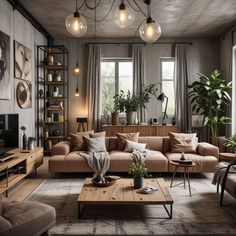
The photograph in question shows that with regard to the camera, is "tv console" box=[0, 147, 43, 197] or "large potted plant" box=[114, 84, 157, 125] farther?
"large potted plant" box=[114, 84, 157, 125]

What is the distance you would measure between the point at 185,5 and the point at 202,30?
204cm

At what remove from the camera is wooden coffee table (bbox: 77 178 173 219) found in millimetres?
3219

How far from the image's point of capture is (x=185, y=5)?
5645 millimetres

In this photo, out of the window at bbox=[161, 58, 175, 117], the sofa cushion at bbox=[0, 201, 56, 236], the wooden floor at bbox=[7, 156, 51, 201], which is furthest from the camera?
the window at bbox=[161, 58, 175, 117]

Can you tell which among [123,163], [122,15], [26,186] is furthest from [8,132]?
[122,15]

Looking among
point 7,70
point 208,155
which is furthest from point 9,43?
point 208,155

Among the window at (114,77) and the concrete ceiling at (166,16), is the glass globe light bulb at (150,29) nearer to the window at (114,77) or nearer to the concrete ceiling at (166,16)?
the concrete ceiling at (166,16)

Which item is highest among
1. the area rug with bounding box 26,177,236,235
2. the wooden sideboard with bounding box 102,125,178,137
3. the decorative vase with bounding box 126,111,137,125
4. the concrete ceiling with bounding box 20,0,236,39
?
the concrete ceiling with bounding box 20,0,236,39

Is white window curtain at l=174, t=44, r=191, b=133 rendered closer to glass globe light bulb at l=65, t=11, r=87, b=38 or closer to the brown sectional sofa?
the brown sectional sofa

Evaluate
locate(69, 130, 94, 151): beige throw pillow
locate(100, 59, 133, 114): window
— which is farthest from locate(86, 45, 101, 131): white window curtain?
locate(69, 130, 94, 151): beige throw pillow

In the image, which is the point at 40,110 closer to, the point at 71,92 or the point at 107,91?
the point at 71,92

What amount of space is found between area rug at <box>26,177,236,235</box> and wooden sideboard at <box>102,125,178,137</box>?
3163 millimetres

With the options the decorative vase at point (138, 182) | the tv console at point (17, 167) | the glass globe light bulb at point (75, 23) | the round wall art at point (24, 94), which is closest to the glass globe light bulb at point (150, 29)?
the glass globe light bulb at point (75, 23)

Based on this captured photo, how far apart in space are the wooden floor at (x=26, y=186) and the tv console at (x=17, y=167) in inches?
6.6
